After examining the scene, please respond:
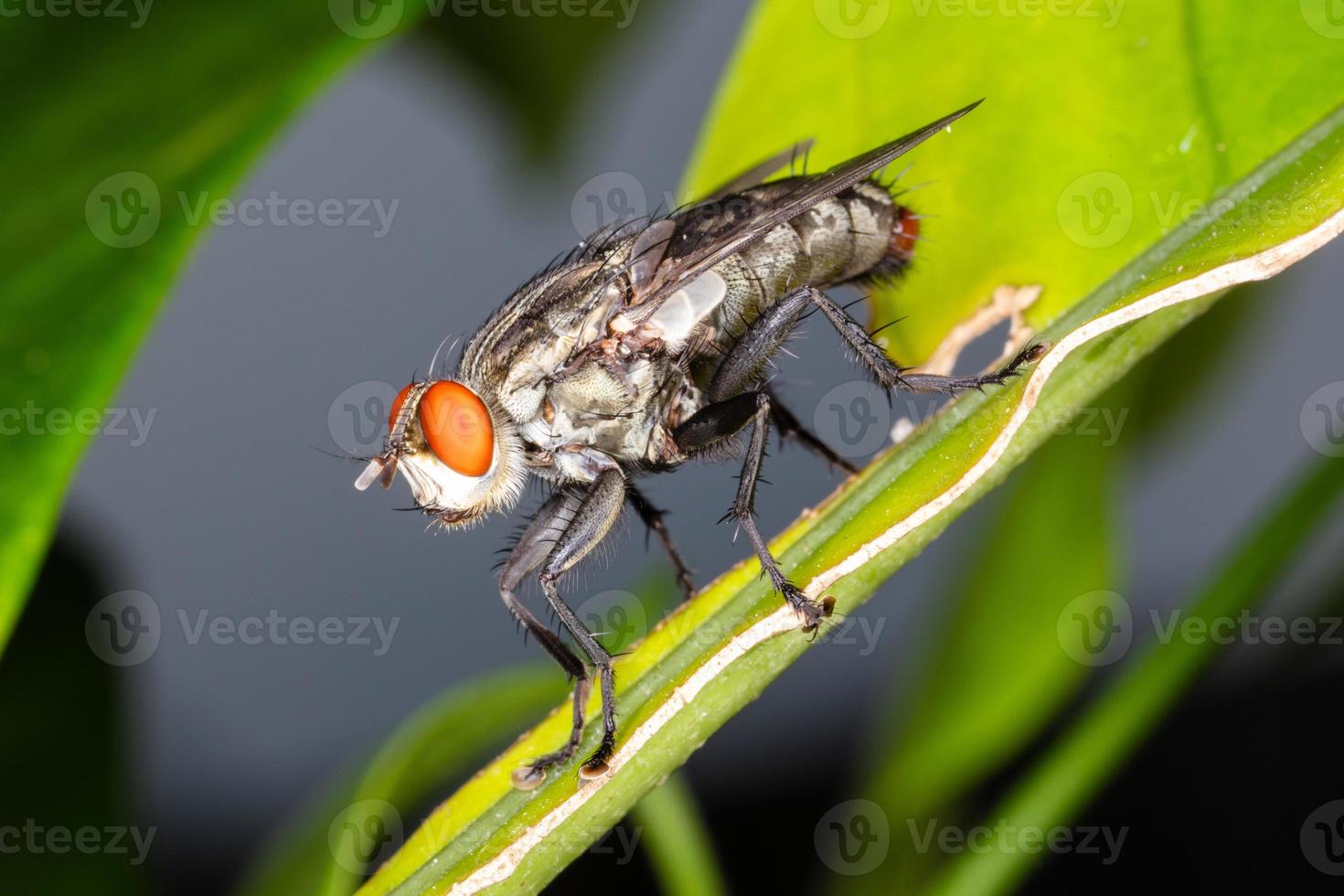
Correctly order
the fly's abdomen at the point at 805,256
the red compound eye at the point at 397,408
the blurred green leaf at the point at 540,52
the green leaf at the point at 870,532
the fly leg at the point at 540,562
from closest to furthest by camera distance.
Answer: the green leaf at the point at 870,532
the fly leg at the point at 540,562
the red compound eye at the point at 397,408
the fly's abdomen at the point at 805,256
the blurred green leaf at the point at 540,52

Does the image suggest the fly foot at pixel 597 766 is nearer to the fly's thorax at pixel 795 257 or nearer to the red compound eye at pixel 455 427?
the red compound eye at pixel 455 427

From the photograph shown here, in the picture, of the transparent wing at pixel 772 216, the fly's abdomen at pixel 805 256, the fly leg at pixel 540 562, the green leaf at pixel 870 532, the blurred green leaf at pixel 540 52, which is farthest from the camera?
the blurred green leaf at pixel 540 52

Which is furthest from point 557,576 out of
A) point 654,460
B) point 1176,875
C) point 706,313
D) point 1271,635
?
point 1176,875

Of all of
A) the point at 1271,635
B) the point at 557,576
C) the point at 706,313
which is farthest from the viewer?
the point at 1271,635

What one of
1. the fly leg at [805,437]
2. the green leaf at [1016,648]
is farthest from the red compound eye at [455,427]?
the green leaf at [1016,648]

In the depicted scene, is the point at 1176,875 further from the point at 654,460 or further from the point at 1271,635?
the point at 654,460

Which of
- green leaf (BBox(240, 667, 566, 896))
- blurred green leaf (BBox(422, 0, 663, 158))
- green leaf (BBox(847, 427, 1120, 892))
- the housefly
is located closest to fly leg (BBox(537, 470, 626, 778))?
the housefly

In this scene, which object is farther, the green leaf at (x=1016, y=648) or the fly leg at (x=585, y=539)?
the green leaf at (x=1016, y=648)

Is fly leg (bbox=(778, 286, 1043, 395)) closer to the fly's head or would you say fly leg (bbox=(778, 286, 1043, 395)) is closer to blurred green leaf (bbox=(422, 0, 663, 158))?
the fly's head
